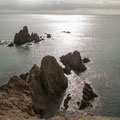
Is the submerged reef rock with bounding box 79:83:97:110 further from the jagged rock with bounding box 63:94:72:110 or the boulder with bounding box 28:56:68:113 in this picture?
the boulder with bounding box 28:56:68:113

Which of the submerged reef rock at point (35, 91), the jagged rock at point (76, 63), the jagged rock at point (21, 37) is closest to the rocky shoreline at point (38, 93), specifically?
the submerged reef rock at point (35, 91)

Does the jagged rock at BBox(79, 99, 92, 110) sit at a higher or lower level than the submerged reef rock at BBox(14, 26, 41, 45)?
lower

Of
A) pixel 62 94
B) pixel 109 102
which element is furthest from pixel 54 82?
pixel 109 102

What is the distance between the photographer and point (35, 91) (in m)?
49.0

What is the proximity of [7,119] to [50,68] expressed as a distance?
97.4 feet

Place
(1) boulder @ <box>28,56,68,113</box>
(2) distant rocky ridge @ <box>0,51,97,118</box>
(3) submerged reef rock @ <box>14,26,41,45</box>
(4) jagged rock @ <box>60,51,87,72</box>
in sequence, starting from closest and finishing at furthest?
1. (2) distant rocky ridge @ <box>0,51,97,118</box>
2. (1) boulder @ <box>28,56,68,113</box>
3. (4) jagged rock @ <box>60,51,87,72</box>
4. (3) submerged reef rock @ <box>14,26,41,45</box>

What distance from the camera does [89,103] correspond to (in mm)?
50281

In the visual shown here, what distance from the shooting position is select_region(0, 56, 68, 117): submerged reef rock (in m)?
38.9

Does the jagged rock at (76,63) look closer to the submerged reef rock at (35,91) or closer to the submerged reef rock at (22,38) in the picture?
the submerged reef rock at (35,91)

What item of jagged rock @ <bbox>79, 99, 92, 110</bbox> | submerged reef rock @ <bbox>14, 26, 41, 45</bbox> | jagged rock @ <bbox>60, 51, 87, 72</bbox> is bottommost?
jagged rock @ <bbox>79, 99, 92, 110</bbox>

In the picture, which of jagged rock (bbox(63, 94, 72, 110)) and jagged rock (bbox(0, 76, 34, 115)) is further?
jagged rock (bbox(63, 94, 72, 110))

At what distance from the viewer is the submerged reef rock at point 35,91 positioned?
38875 mm

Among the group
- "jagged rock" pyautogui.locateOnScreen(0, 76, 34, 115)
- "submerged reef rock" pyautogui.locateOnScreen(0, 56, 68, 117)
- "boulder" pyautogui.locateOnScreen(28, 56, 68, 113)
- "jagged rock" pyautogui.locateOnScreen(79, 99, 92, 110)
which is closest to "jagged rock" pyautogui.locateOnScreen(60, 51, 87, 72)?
"submerged reef rock" pyautogui.locateOnScreen(0, 56, 68, 117)

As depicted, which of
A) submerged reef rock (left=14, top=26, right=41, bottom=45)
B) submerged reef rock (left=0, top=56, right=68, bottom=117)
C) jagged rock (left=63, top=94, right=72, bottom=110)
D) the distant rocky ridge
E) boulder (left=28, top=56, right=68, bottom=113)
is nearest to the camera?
submerged reef rock (left=0, top=56, right=68, bottom=117)
